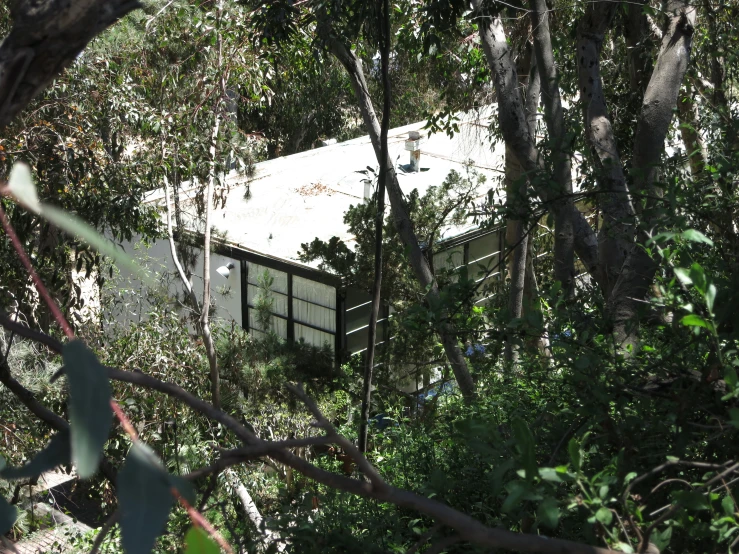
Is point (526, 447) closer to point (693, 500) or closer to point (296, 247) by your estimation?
point (693, 500)

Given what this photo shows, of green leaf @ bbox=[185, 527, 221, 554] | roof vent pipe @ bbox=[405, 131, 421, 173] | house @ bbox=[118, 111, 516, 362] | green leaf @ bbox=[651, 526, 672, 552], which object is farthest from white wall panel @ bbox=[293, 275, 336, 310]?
green leaf @ bbox=[185, 527, 221, 554]

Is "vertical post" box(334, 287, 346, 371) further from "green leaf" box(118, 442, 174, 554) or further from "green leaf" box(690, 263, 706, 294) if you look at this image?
"green leaf" box(118, 442, 174, 554)

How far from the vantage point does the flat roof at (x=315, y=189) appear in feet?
37.4

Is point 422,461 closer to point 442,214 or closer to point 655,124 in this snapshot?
point 655,124

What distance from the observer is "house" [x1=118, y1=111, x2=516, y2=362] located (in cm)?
1118

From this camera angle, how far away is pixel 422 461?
Result: 4.54 metres

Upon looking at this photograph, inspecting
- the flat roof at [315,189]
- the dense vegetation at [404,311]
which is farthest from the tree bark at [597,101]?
the flat roof at [315,189]

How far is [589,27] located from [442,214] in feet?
12.4

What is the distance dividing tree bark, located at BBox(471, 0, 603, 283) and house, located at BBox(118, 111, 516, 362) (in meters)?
3.00

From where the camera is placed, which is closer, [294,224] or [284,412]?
[284,412]

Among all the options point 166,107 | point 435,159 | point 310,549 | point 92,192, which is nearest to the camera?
point 310,549

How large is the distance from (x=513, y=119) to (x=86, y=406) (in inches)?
264

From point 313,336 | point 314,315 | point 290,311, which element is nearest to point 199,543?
point 314,315

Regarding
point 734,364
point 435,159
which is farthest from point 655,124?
point 435,159
